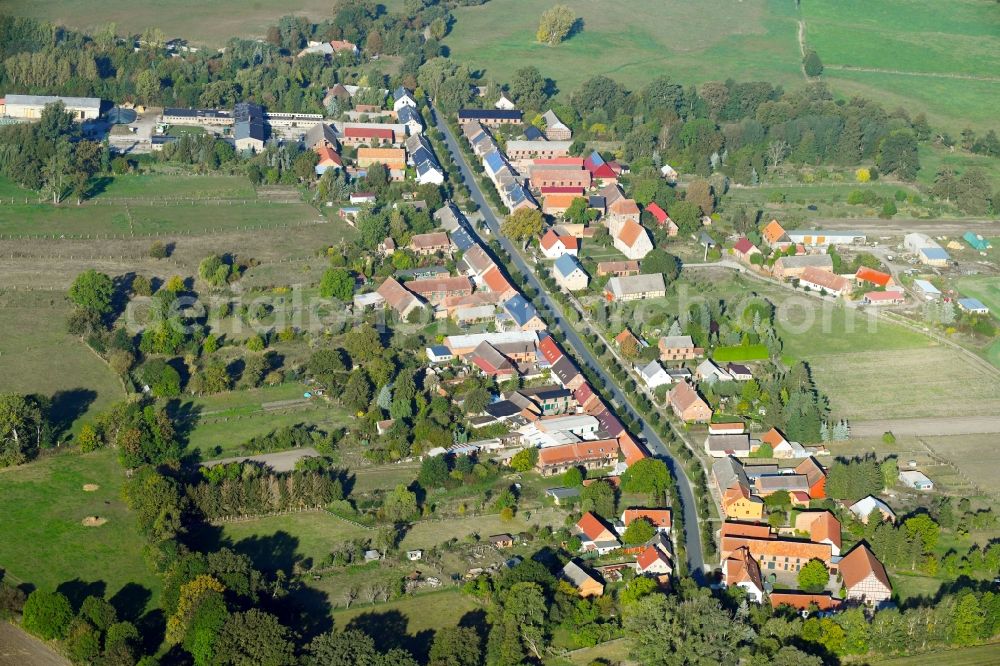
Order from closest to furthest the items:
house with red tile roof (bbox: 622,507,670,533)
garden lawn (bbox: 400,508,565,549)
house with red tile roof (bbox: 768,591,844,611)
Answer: house with red tile roof (bbox: 768,591,844,611) < garden lawn (bbox: 400,508,565,549) < house with red tile roof (bbox: 622,507,670,533)

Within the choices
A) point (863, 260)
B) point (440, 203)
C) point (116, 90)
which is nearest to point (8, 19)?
point (116, 90)

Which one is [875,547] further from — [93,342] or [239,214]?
[239,214]

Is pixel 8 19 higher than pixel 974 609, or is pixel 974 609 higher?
pixel 8 19

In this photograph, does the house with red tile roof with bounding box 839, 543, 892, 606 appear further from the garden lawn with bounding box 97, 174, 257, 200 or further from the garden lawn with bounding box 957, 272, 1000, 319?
the garden lawn with bounding box 97, 174, 257, 200

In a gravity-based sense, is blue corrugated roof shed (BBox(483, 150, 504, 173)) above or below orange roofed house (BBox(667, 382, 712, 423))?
above

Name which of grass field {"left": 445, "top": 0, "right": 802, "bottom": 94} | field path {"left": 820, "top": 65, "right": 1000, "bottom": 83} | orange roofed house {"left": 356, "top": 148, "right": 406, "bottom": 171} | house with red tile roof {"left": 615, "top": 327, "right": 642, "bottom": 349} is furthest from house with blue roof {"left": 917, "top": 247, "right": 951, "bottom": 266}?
Answer: field path {"left": 820, "top": 65, "right": 1000, "bottom": 83}

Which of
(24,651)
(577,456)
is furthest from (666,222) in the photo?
(24,651)
